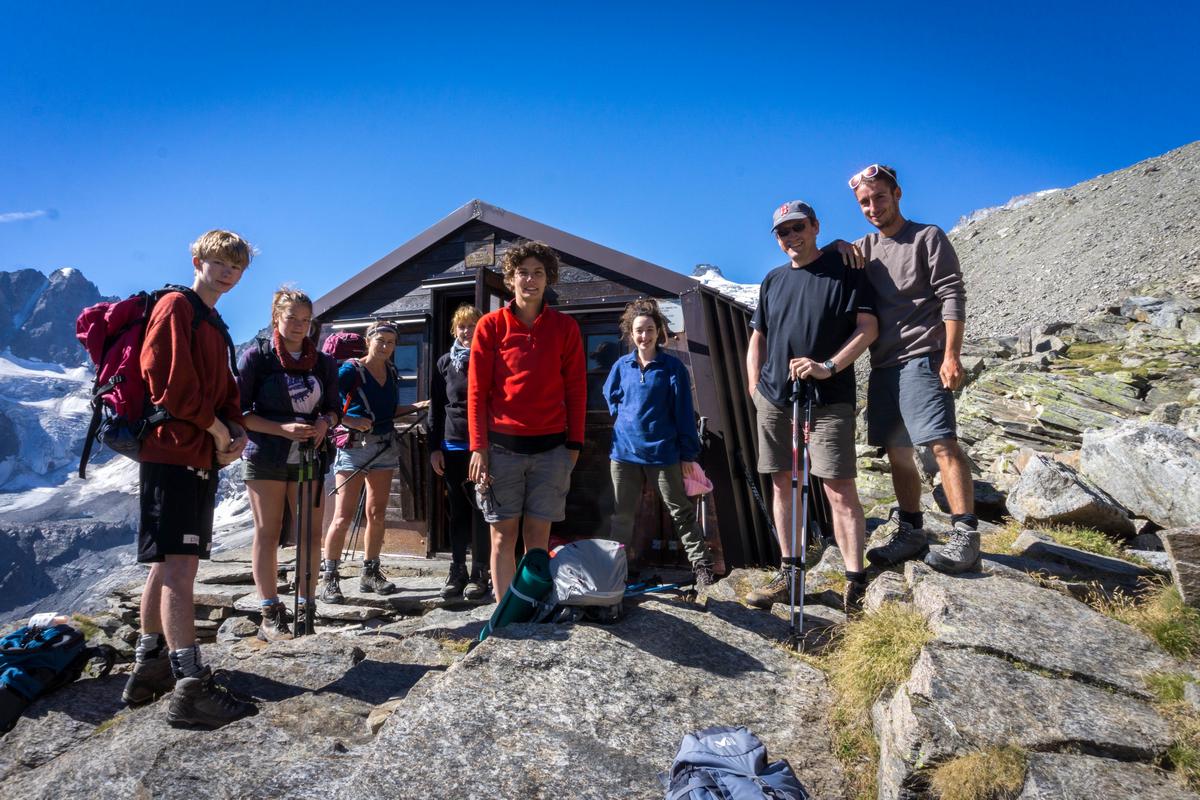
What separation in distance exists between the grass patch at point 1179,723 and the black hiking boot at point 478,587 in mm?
4645

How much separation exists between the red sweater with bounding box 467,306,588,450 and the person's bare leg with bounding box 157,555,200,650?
1.61m

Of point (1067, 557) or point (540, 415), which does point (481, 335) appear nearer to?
point (540, 415)

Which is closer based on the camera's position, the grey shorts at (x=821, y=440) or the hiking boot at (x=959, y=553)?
the hiking boot at (x=959, y=553)

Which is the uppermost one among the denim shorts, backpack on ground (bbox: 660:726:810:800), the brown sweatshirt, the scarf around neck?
the brown sweatshirt

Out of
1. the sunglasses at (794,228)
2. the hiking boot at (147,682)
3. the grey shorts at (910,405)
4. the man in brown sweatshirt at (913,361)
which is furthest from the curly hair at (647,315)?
the hiking boot at (147,682)

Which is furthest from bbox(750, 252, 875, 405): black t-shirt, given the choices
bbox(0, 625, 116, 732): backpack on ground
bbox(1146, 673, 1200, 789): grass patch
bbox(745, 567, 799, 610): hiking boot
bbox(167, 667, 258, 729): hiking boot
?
bbox(0, 625, 116, 732): backpack on ground

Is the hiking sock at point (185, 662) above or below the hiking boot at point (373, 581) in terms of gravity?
above

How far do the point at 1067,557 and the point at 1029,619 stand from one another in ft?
4.78

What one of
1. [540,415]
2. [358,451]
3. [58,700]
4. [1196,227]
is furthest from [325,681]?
[1196,227]

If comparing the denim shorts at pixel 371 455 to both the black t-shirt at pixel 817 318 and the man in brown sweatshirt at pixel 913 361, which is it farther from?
the man in brown sweatshirt at pixel 913 361

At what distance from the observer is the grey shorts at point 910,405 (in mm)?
3811

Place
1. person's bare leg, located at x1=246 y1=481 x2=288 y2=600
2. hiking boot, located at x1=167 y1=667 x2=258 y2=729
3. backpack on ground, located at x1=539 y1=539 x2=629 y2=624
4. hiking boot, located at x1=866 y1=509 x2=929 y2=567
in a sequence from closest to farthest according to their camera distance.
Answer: hiking boot, located at x1=167 y1=667 x2=258 y2=729, backpack on ground, located at x1=539 y1=539 x2=629 y2=624, hiking boot, located at x1=866 y1=509 x2=929 y2=567, person's bare leg, located at x1=246 y1=481 x2=288 y2=600

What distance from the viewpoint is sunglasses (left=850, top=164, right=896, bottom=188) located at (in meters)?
4.13

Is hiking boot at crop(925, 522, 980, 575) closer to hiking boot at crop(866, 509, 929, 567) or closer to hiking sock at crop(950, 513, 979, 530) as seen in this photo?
hiking sock at crop(950, 513, 979, 530)
